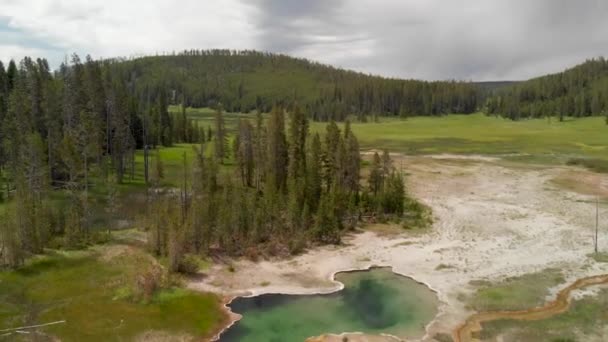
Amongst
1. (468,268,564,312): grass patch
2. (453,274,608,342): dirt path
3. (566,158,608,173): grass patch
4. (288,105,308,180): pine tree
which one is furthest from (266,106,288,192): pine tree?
(566,158,608,173): grass patch

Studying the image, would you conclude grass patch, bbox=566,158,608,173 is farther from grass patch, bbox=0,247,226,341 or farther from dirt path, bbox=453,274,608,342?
grass patch, bbox=0,247,226,341

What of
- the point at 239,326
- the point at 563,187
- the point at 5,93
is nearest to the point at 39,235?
the point at 239,326

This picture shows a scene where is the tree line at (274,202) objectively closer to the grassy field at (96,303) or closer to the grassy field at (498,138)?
the grassy field at (96,303)

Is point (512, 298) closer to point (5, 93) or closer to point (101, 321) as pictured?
point (101, 321)

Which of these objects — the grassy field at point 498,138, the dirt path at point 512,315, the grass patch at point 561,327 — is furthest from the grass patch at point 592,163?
the grass patch at point 561,327

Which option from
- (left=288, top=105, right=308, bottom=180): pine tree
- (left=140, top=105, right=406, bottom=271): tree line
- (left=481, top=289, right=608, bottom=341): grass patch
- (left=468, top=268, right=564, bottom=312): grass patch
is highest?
(left=288, top=105, right=308, bottom=180): pine tree

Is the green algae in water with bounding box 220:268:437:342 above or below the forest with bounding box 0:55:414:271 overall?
below
